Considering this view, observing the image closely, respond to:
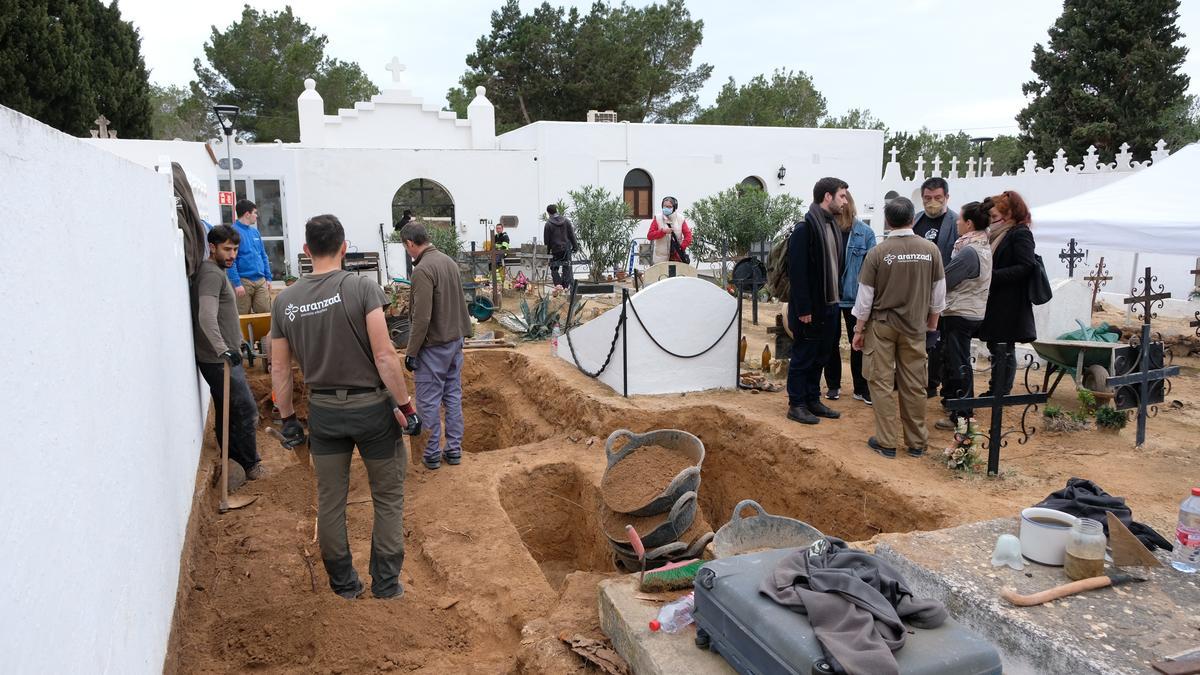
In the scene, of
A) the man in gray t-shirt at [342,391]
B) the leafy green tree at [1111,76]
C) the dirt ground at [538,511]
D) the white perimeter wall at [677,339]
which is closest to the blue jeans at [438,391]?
the dirt ground at [538,511]

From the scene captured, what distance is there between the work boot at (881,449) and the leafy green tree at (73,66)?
1796 cm

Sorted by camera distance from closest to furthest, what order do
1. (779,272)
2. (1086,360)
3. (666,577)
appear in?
(666,577) < (1086,360) < (779,272)

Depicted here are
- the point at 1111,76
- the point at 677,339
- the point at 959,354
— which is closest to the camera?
the point at 959,354

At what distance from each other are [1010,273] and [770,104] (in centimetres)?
4233

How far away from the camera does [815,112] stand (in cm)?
4997

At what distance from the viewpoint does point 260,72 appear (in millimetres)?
34219

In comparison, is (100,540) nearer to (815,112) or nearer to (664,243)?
(664,243)

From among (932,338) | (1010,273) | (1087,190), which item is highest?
(1087,190)

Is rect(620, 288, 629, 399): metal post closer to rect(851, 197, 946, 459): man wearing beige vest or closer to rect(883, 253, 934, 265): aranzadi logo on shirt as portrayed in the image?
rect(851, 197, 946, 459): man wearing beige vest

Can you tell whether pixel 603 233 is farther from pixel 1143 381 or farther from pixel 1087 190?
pixel 1143 381

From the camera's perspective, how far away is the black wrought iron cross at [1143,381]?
18.5ft

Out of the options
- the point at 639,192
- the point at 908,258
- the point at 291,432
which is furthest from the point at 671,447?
the point at 639,192

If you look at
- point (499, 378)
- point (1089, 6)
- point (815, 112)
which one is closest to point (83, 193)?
point (499, 378)

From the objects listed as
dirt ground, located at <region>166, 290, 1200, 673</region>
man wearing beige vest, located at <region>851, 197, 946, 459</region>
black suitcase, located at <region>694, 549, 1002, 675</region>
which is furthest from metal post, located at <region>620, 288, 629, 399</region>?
black suitcase, located at <region>694, 549, 1002, 675</region>
